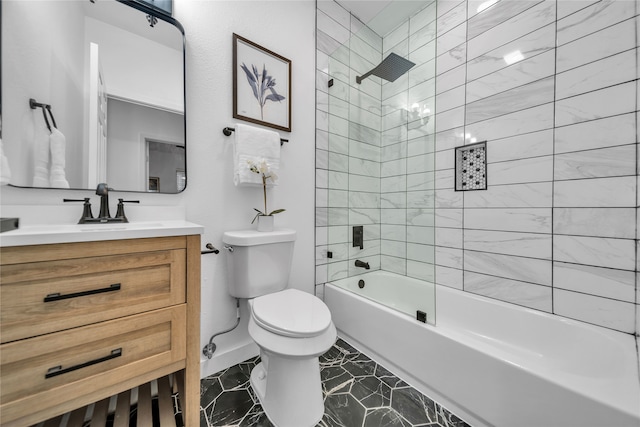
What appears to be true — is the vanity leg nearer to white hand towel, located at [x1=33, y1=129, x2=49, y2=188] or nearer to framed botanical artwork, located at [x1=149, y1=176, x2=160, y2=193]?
framed botanical artwork, located at [x1=149, y1=176, x2=160, y2=193]

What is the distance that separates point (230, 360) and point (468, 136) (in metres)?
2.09

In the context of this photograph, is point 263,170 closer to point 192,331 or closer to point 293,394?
point 192,331

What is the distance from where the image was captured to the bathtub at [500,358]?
2.58ft

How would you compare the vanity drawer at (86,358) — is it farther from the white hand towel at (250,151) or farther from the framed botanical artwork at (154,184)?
the white hand towel at (250,151)

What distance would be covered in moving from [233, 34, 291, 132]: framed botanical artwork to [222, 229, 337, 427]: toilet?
2.44 ft

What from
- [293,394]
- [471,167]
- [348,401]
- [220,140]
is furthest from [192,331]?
[471,167]

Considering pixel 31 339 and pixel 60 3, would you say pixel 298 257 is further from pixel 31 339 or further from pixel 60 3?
pixel 60 3

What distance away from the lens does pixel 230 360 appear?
1378 millimetres

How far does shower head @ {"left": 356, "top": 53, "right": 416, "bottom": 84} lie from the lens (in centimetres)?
162

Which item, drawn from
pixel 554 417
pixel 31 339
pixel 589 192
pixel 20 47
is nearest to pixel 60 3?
pixel 20 47

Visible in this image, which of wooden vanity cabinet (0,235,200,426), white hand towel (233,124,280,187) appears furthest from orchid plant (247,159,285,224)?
wooden vanity cabinet (0,235,200,426)

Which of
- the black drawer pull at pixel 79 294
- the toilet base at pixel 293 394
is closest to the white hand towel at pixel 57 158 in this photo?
the black drawer pull at pixel 79 294

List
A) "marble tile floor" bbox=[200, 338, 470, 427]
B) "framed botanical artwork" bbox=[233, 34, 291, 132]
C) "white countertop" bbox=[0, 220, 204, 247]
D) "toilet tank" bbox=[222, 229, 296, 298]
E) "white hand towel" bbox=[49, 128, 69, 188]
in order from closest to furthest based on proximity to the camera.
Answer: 1. "white countertop" bbox=[0, 220, 204, 247]
2. "white hand towel" bbox=[49, 128, 69, 188]
3. "marble tile floor" bbox=[200, 338, 470, 427]
4. "toilet tank" bbox=[222, 229, 296, 298]
5. "framed botanical artwork" bbox=[233, 34, 291, 132]

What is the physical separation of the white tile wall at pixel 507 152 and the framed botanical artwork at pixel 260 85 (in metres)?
0.32
